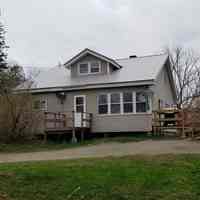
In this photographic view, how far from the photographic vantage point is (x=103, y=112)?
21547mm

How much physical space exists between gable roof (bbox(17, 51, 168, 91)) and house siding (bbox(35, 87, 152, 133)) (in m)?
0.59

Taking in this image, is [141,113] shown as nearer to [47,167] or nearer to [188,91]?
[47,167]

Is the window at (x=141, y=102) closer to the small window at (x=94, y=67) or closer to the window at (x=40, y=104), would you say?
the small window at (x=94, y=67)

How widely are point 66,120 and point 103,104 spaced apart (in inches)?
99.7

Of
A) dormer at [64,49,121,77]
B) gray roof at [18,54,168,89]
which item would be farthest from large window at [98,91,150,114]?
dormer at [64,49,121,77]

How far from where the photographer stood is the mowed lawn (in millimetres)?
6762

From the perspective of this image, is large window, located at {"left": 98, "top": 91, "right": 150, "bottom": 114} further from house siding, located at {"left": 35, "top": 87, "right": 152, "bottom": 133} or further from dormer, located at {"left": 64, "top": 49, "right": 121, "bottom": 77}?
dormer, located at {"left": 64, "top": 49, "right": 121, "bottom": 77}

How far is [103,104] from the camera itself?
70.8ft

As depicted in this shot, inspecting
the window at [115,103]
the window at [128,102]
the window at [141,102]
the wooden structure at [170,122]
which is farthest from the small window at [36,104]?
the wooden structure at [170,122]

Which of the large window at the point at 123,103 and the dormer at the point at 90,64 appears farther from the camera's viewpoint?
the dormer at the point at 90,64

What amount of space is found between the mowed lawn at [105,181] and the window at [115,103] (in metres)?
11.7

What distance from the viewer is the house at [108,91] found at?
67.3 ft

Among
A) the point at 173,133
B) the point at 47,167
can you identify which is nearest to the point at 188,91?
the point at 173,133

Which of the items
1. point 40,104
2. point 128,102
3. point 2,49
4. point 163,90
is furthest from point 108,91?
point 2,49
